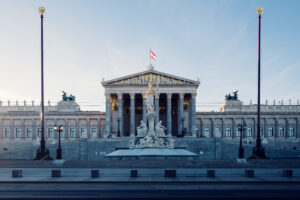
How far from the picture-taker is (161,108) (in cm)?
7488

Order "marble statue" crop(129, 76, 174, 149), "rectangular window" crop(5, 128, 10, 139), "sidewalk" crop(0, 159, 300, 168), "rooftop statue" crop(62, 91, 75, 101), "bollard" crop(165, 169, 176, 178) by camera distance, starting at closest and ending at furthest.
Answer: "bollard" crop(165, 169, 176, 178), "sidewalk" crop(0, 159, 300, 168), "marble statue" crop(129, 76, 174, 149), "rectangular window" crop(5, 128, 10, 139), "rooftop statue" crop(62, 91, 75, 101)

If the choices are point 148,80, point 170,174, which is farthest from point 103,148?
point 170,174

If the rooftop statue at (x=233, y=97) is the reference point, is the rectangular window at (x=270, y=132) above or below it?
below

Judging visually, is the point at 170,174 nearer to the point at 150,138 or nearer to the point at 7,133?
the point at 150,138

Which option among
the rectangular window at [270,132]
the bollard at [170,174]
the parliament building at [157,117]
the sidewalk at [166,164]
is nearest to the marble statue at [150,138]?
the sidewalk at [166,164]

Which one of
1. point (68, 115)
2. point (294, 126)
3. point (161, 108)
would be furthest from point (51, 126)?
point (294, 126)

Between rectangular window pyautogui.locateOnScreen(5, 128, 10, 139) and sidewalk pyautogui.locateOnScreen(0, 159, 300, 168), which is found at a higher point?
sidewalk pyautogui.locateOnScreen(0, 159, 300, 168)

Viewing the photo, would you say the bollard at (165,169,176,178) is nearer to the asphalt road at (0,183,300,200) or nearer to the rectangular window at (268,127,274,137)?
the asphalt road at (0,183,300,200)

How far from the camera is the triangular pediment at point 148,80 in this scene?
6481cm

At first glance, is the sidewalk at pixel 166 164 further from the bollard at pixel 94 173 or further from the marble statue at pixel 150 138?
the marble statue at pixel 150 138

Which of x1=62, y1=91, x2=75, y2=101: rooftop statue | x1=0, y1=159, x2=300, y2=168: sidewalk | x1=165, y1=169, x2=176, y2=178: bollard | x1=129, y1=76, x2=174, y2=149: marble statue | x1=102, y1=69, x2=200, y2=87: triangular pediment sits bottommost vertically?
x1=0, y1=159, x2=300, y2=168: sidewalk

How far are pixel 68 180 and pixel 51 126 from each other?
2385 inches

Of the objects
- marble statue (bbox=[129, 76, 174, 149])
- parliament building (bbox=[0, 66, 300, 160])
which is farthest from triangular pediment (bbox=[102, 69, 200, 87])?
marble statue (bbox=[129, 76, 174, 149])

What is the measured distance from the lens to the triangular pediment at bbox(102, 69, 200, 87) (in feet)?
213
